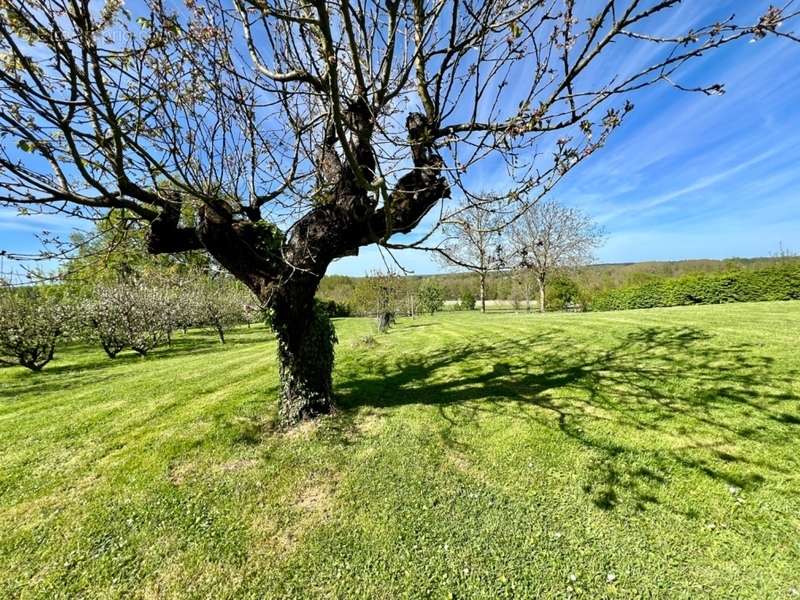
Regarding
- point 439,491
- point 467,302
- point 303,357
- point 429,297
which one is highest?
point 429,297

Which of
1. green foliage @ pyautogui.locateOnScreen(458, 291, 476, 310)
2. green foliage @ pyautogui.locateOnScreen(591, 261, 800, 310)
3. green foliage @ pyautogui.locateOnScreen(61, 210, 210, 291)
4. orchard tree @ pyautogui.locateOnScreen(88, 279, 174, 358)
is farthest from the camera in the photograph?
green foliage @ pyautogui.locateOnScreen(458, 291, 476, 310)

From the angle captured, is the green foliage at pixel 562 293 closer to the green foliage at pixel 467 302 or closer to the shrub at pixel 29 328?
the green foliage at pixel 467 302

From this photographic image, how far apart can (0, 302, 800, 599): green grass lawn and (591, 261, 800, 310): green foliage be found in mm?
16293

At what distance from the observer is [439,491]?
318 centimetres

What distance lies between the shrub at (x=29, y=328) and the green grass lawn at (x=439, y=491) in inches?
395

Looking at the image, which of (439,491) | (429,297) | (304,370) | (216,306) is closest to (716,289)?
(429,297)

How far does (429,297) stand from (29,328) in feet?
100

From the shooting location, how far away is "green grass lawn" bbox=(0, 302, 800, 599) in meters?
2.33

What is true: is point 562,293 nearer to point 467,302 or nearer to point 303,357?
point 467,302

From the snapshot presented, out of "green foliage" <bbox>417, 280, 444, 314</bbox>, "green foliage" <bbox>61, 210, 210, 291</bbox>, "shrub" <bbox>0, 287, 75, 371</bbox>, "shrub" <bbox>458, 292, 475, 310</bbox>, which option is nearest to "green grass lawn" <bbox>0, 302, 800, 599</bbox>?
"green foliage" <bbox>61, 210, 210, 291</bbox>

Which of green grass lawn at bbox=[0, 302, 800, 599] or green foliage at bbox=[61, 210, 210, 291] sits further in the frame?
green foliage at bbox=[61, 210, 210, 291]

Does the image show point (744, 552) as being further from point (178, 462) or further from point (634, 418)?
point (178, 462)

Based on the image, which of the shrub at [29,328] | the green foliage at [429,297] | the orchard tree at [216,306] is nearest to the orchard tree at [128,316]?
the shrub at [29,328]

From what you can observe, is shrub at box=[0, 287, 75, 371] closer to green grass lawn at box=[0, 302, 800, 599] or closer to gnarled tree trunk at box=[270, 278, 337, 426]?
green grass lawn at box=[0, 302, 800, 599]
